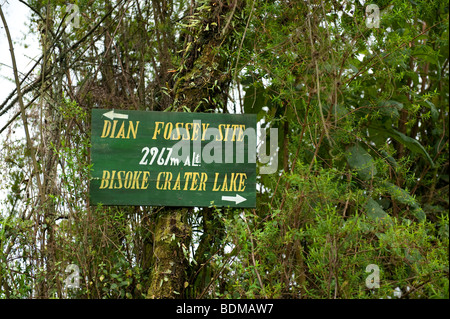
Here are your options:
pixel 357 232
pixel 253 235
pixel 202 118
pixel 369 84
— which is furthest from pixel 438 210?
pixel 202 118

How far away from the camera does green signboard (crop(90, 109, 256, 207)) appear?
2658 mm

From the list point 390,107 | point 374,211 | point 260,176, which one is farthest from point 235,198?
point 390,107

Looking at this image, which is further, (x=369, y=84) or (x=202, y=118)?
(x=369, y=84)

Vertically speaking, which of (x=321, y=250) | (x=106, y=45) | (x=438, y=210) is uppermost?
(x=106, y=45)

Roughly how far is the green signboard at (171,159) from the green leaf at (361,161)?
66cm

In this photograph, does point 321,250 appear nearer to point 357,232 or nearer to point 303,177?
point 357,232

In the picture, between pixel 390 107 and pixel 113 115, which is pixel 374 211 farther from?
pixel 113 115

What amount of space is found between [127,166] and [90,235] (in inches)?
22.2

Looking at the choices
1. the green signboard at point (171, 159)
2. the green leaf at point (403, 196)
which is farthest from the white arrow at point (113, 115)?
the green leaf at point (403, 196)

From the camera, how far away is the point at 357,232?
8.13 ft

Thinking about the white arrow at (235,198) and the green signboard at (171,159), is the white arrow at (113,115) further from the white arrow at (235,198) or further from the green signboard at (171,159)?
the white arrow at (235,198)

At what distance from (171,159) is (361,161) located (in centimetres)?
120

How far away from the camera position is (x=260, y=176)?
3.31 meters

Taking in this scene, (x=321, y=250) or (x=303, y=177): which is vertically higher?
(x=303, y=177)
